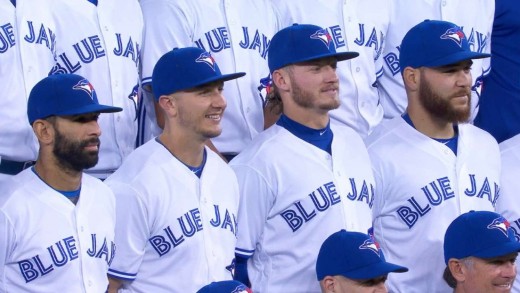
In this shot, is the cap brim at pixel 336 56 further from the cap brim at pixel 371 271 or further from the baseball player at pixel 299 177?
the cap brim at pixel 371 271

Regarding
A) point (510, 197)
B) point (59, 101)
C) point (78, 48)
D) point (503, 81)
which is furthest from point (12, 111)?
point (503, 81)

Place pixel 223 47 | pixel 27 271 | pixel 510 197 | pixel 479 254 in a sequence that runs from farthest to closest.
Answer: pixel 510 197 < pixel 223 47 < pixel 479 254 < pixel 27 271

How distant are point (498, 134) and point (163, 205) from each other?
2.33 metres

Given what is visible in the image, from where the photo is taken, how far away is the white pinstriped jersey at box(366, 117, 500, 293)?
5.79m

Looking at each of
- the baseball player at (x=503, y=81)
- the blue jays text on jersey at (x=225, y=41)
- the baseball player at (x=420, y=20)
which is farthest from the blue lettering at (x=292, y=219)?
the baseball player at (x=503, y=81)

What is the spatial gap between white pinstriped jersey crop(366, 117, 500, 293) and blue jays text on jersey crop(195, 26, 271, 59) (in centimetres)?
71

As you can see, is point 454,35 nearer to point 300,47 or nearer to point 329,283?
point 300,47

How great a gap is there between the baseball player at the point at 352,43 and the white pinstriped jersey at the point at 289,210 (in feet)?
2.56

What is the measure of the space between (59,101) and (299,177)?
1075 millimetres

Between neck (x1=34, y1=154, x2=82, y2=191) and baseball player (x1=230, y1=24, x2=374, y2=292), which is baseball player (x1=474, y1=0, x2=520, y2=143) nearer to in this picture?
baseball player (x1=230, y1=24, x2=374, y2=292)

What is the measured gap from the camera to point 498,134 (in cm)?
695

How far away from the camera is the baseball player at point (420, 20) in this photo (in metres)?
6.68

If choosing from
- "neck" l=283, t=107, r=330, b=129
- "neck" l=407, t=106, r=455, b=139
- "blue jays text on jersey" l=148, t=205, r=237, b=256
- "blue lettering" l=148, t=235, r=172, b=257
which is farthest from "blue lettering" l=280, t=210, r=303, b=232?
"neck" l=407, t=106, r=455, b=139

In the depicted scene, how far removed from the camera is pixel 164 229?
208 inches
